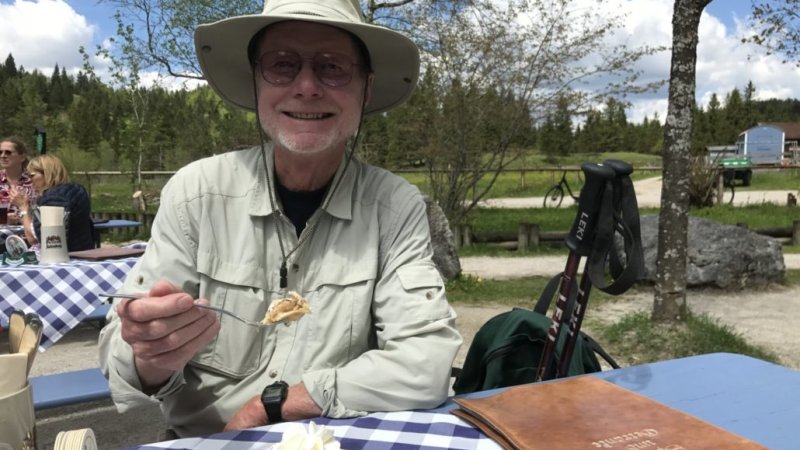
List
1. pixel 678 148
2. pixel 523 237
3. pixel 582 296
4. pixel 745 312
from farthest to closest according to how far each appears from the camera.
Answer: pixel 523 237, pixel 745 312, pixel 678 148, pixel 582 296

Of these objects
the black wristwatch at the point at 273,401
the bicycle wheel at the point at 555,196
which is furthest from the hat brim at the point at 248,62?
the bicycle wheel at the point at 555,196

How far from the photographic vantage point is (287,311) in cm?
148

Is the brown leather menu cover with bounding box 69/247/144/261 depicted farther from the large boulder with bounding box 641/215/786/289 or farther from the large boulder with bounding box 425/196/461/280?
the large boulder with bounding box 641/215/786/289

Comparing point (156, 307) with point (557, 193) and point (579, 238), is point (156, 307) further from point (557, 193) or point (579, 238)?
point (557, 193)

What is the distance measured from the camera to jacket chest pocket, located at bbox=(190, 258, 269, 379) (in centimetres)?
173

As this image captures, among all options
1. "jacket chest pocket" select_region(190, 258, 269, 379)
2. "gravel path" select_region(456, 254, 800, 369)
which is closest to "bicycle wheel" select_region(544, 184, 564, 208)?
"gravel path" select_region(456, 254, 800, 369)

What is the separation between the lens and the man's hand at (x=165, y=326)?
123 centimetres

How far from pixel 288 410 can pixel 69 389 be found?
1.92 metres

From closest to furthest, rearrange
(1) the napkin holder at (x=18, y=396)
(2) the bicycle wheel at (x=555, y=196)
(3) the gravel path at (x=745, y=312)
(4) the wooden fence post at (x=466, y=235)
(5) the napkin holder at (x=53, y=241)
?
(1) the napkin holder at (x=18, y=396) < (5) the napkin holder at (x=53, y=241) < (3) the gravel path at (x=745, y=312) < (4) the wooden fence post at (x=466, y=235) < (2) the bicycle wheel at (x=555, y=196)

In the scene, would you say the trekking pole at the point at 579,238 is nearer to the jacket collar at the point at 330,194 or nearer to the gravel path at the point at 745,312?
the jacket collar at the point at 330,194

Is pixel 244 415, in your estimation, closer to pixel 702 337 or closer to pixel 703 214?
pixel 702 337

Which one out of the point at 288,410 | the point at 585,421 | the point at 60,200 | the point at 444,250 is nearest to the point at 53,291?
the point at 60,200

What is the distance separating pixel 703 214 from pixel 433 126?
8735 mm

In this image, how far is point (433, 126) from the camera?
962 centimetres
